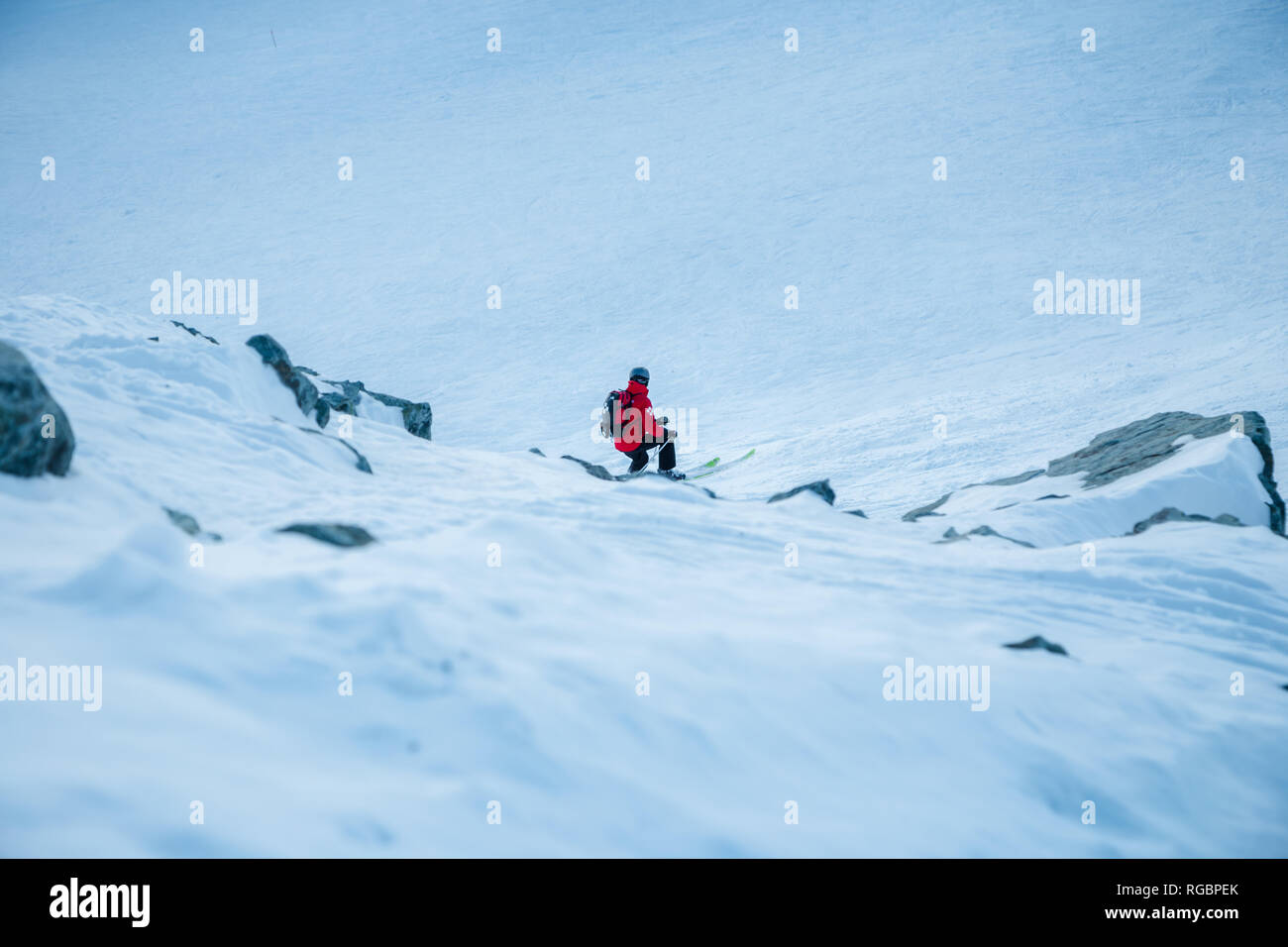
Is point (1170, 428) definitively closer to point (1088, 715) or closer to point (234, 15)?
point (1088, 715)

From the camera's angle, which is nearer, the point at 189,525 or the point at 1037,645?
the point at 189,525

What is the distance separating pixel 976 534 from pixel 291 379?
580 cm

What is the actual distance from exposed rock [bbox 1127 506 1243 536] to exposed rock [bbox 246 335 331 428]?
6.69 metres

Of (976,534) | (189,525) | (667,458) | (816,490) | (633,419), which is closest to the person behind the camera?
(189,525)

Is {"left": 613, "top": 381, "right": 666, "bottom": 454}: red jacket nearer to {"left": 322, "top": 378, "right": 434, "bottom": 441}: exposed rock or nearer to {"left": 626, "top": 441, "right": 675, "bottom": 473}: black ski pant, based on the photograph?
→ {"left": 626, "top": 441, "right": 675, "bottom": 473}: black ski pant

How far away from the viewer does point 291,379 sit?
8648mm

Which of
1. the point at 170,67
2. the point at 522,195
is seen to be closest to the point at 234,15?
the point at 170,67

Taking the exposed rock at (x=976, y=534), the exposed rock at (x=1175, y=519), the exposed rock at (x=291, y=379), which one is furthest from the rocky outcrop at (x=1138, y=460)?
the exposed rock at (x=291, y=379)

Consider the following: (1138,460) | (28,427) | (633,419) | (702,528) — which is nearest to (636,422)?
(633,419)

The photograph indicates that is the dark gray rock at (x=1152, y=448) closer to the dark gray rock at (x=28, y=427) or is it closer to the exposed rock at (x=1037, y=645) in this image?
the exposed rock at (x=1037, y=645)

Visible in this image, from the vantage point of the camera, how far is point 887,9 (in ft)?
128

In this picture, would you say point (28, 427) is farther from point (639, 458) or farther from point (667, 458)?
point (667, 458)

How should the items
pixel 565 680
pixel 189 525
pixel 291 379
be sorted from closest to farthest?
pixel 565 680
pixel 189 525
pixel 291 379

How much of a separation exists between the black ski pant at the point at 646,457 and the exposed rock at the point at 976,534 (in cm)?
417
